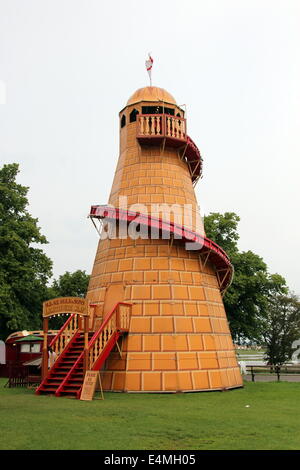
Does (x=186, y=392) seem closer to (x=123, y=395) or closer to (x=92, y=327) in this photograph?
(x=123, y=395)

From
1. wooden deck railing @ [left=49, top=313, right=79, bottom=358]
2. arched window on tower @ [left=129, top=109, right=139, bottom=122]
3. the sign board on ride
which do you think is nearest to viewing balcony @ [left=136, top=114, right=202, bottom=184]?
arched window on tower @ [left=129, top=109, right=139, bottom=122]

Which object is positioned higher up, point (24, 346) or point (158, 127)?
point (158, 127)

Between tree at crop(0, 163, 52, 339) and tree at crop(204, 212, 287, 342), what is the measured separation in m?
12.3

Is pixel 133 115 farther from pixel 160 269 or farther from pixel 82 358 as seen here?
pixel 82 358

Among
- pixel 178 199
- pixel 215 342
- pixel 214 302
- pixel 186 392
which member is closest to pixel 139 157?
pixel 178 199

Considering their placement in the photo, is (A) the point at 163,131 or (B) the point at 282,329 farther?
(B) the point at 282,329

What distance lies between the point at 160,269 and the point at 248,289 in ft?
49.8

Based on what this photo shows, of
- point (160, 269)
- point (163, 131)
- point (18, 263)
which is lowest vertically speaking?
point (160, 269)

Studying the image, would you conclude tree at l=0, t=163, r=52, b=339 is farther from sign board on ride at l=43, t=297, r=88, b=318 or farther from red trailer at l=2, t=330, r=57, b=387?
sign board on ride at l=43, t=297, r=88, b=318

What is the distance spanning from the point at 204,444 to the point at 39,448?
9.69 feet

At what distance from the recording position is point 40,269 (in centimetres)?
2855

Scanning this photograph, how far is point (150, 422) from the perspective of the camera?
32.9 feet

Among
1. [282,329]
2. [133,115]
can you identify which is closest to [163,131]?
[133,115]

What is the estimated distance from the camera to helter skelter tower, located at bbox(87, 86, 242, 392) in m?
15.5
